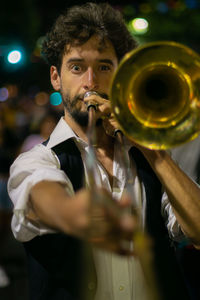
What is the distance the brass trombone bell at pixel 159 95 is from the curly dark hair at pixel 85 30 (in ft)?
1.51

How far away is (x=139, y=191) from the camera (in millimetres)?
2301

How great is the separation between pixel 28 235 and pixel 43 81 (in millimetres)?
20834

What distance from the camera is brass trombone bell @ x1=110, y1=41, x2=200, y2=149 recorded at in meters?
2.12

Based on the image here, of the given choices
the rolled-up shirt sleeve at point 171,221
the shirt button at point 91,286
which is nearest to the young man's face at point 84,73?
the rolled-up shirt sleeve at point 171,221

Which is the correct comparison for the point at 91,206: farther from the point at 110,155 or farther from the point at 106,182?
the point at 110,155

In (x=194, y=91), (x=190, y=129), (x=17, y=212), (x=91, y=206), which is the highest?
(x=194, y=91)

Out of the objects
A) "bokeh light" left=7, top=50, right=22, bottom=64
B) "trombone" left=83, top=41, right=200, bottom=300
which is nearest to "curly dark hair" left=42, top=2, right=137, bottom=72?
"trombone" left=83, top=41, right=200, bottom=300

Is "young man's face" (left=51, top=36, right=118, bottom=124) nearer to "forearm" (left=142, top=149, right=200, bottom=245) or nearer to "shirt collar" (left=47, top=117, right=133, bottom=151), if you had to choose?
"shirt collar" (left=47, top=117, right=133, bottom=151)

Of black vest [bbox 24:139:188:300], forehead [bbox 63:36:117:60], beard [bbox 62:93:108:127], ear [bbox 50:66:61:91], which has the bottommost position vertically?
black vest [bbox 24:139:188:300]

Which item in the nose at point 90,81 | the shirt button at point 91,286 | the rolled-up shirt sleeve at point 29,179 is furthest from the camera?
the nose at point 90,81

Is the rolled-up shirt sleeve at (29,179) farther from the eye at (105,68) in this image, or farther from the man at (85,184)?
the eye at (105,68)

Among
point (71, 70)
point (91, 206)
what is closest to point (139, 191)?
point (71, 70)

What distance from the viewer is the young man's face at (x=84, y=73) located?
2.40 m

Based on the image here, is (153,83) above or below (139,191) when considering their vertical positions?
above
